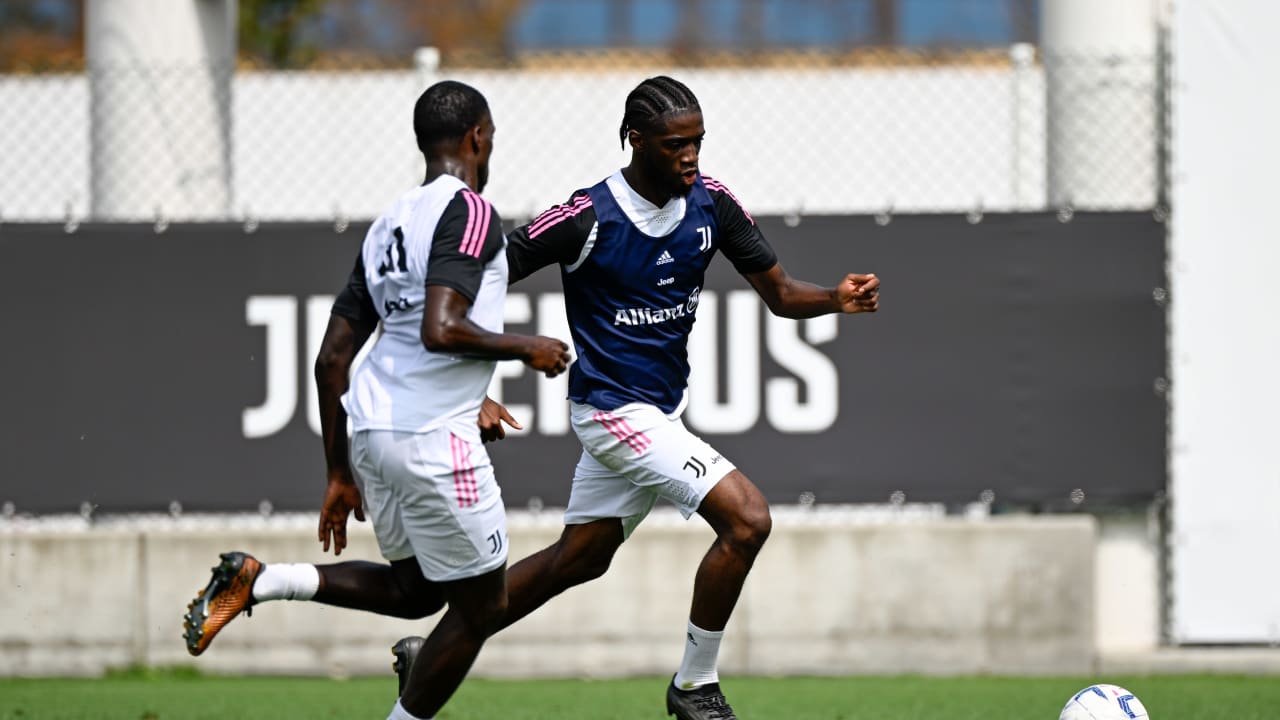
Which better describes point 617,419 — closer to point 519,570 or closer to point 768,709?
point 519,570

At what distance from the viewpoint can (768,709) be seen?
8.03 metres

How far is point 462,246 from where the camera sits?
5.45 meters

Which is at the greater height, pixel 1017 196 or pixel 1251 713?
pixel 1017 196

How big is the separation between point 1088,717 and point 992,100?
17.9 ft

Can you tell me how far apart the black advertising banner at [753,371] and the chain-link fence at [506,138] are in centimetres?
59

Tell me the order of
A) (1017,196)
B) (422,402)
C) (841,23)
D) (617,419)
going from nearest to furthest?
(422,402) → (617,419) → (1017,196) → (841,23)

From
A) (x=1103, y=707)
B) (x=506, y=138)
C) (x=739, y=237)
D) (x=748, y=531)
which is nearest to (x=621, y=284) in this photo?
(x=739, y=237)

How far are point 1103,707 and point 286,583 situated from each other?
2.91 m

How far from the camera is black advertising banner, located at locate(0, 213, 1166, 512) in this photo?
957cm

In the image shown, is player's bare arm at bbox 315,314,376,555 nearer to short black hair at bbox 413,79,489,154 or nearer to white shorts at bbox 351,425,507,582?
white shorts at bbox 351,425,507,582

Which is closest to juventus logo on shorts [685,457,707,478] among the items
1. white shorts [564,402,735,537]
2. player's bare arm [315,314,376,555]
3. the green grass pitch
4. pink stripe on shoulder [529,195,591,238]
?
white shorts [564,402,735,537]

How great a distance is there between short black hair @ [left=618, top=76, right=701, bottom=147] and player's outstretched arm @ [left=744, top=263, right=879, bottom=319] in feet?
2.78

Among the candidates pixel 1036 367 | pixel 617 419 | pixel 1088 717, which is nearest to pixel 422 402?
pixel 617 419

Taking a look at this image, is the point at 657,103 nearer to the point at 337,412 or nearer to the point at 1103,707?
the point at 337,412
